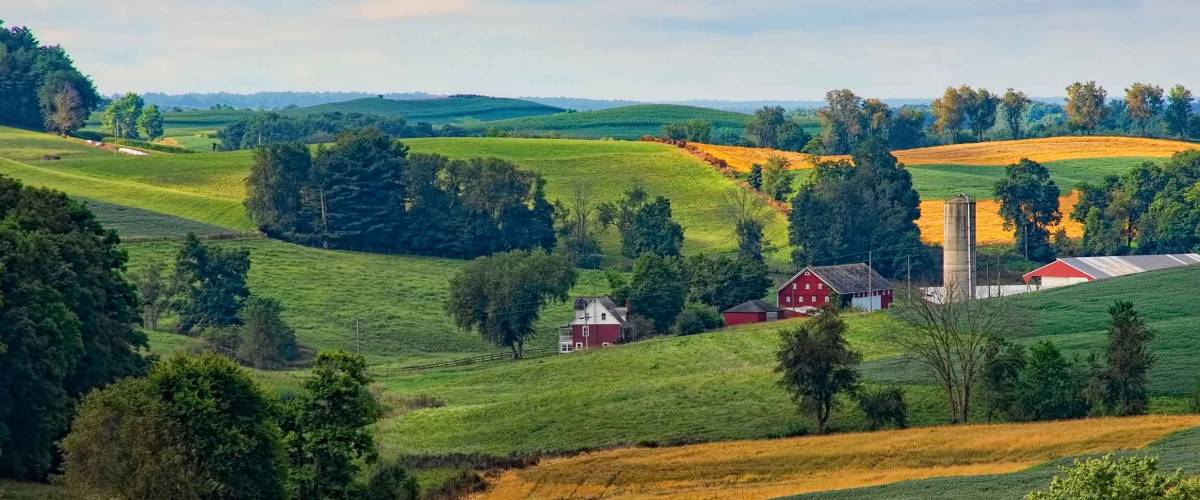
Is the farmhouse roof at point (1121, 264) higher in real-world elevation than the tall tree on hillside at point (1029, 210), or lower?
lower

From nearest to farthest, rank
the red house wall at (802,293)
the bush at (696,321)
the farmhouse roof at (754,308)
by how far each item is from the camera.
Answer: the bush at (696,321) < the farmhouse roof at (754,308) < the red house wall at (802,293)

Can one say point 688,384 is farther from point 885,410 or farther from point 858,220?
point 858,220

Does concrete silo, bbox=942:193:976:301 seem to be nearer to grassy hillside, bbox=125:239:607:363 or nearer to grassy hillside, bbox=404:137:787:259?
grassy hillside, bbox=404:137:787:259

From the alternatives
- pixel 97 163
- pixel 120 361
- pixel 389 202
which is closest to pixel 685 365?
pixel 120 361

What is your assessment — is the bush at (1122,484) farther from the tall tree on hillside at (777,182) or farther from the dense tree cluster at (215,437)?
Result: the tall tree on hillside at (777,182)

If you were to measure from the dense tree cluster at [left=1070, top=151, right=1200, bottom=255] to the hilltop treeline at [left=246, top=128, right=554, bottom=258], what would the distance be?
4725cm

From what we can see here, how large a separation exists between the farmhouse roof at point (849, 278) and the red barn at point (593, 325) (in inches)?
564

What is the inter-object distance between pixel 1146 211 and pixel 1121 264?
17.9m

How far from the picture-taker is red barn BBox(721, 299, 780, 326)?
124 metres

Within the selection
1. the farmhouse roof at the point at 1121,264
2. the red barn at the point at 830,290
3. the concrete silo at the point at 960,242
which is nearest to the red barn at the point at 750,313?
the red barn at the point at 830,290

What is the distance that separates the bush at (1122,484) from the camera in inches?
1422

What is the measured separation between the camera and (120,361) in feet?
241

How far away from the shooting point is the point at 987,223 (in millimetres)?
161500

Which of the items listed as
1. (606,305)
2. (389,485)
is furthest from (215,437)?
(606,305)
